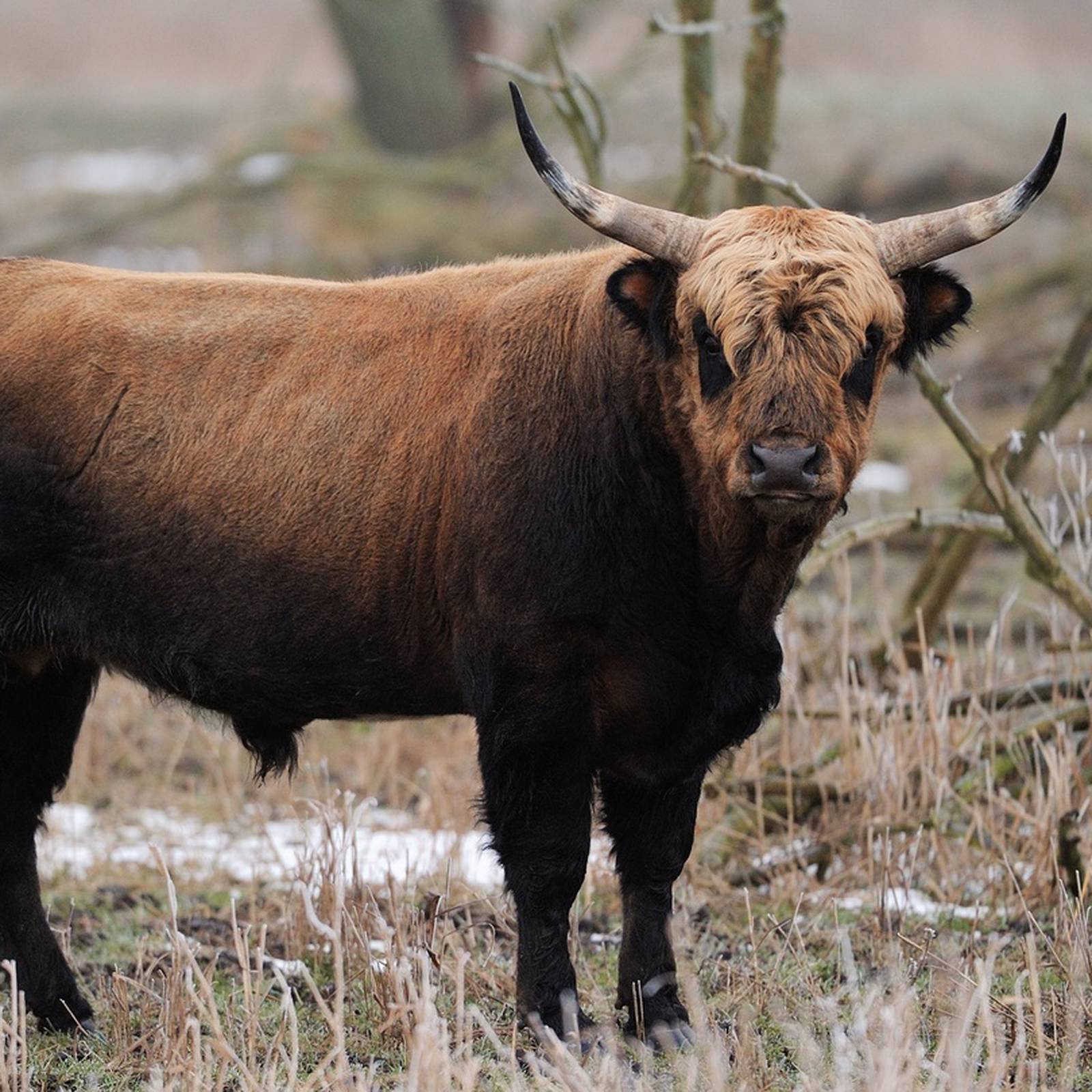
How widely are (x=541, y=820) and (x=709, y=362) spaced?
141 cm

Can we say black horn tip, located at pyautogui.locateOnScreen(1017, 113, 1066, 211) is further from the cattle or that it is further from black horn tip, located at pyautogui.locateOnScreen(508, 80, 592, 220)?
black horn tip, located at pyautogui.locateOnScreen(508, 80, 592, 220)

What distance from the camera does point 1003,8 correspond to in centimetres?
2841

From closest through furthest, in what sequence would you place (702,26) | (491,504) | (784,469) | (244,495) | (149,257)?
1. (784,469)
2. (491,504)
3. (244,495)
4. (702,26)
5. (149,257)

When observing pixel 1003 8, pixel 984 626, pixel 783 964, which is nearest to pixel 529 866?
pixel 783 964

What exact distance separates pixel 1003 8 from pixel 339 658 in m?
26.7

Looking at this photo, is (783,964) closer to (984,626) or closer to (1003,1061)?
(1003,1061)

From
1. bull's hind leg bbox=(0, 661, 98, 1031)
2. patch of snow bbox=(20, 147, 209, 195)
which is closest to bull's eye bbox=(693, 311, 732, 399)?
bull's hind leg bbox=(0, 661, 98, 1031)

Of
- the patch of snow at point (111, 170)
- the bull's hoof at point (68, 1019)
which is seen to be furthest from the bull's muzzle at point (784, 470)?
the patch of snow at point (111, 170)

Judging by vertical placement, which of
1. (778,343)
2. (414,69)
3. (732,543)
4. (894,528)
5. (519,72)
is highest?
(414,69)

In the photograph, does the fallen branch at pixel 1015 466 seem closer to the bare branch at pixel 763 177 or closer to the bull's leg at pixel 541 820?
the bare branch at pixel 763 177

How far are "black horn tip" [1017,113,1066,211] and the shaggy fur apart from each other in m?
0.38

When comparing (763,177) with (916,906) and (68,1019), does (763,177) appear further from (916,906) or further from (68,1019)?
(68,1019)

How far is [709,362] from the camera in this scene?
14.5 feet

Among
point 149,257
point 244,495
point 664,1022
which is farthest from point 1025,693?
point 149,257
